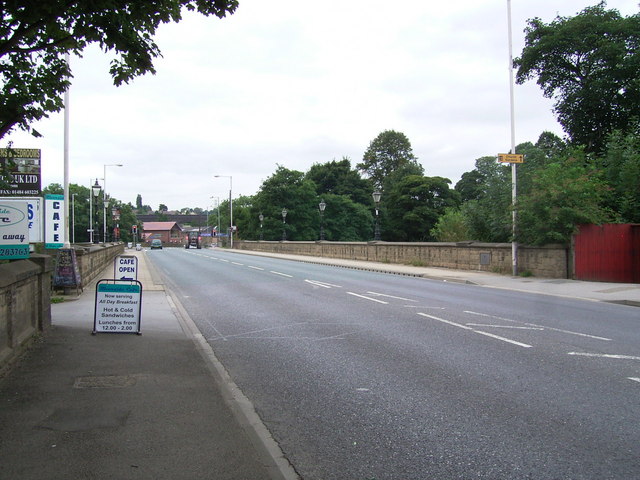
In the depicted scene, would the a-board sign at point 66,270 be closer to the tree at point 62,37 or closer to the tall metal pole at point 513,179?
the tree at point 62,37

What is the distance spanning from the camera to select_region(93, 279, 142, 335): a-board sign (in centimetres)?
906

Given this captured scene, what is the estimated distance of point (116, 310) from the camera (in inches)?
360

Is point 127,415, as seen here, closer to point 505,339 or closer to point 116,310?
point 116,310

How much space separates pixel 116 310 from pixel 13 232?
2.07m

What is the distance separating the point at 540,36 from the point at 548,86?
3.56 meters

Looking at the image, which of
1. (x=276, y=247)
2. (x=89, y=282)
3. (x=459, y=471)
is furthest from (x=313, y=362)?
(x=276, y=247)

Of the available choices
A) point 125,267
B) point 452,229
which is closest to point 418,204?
point 452,229

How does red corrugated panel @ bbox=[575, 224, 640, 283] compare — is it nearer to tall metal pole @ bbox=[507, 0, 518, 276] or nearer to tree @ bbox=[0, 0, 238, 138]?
tall metal pole @ bbox=[507, 0, 518, 276]

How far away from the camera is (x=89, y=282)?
61.0 feet

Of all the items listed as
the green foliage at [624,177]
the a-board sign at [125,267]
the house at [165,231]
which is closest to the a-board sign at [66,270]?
the a-board sign at [125,267]

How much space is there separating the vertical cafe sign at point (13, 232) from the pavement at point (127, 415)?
1.44 metres

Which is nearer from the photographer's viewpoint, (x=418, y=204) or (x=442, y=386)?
(x=442, y=386)

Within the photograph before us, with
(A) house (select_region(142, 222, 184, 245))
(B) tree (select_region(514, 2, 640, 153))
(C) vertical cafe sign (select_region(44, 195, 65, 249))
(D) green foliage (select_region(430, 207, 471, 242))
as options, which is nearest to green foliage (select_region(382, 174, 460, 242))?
(D) green foliage (select_region(430, 207, 471, 242))

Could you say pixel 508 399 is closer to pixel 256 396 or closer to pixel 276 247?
pixel 256 396
